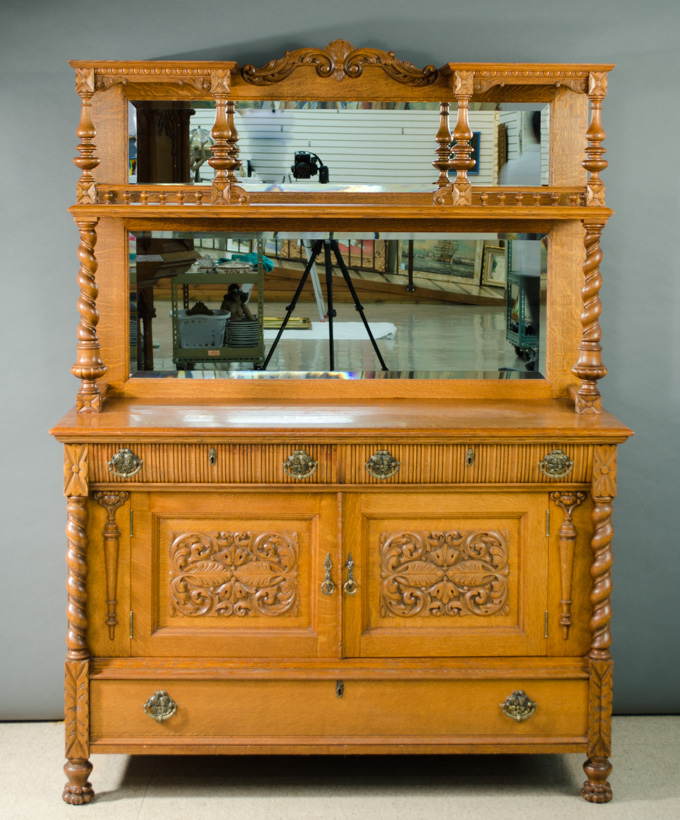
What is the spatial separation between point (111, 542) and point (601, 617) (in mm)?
1516

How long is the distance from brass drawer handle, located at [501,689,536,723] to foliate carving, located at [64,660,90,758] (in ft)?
4.20

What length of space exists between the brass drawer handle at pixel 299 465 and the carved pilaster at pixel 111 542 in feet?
1.64

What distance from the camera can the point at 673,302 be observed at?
11.6 ft

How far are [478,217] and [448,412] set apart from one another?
0.63 meters

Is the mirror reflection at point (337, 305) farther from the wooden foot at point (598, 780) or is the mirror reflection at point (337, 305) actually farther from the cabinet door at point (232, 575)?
the wooden foot at point (598, 780)

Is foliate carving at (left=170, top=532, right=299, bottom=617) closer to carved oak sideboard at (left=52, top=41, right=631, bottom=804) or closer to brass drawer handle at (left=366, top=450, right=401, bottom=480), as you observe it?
carved oak sideboard at (left=52, top=41, right=631, bottom=804)

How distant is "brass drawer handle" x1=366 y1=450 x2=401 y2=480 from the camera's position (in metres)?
2.94

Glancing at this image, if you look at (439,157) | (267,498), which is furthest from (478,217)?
(267,498)

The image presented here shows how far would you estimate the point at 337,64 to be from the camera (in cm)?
333

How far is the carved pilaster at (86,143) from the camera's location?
3150mm

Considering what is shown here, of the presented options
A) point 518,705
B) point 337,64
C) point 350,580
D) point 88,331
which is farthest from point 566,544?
point 337,64

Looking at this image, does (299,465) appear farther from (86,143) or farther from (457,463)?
(86,143)

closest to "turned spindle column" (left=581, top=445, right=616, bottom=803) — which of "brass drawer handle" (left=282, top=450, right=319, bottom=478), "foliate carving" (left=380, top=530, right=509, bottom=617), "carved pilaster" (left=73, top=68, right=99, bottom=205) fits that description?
"foliate carving" (left=380, top=530, right=509, bottom=617)

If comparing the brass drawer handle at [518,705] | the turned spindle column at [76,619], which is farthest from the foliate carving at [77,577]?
the brass drawer handle at [518,705]
